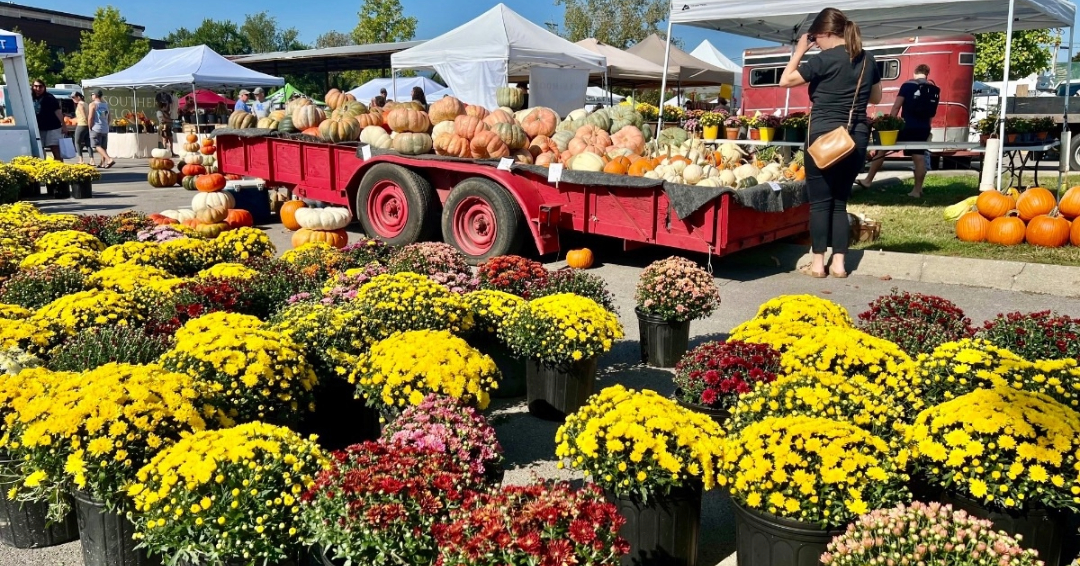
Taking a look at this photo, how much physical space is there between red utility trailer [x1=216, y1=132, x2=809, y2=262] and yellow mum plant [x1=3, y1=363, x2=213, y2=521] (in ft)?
17.7

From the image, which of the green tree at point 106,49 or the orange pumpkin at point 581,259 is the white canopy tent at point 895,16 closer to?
the orange pumpkin at point 581,259

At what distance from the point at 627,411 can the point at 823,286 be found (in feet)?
17.8

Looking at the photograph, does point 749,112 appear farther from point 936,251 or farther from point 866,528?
point 866,528

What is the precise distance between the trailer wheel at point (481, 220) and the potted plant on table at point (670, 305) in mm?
3146

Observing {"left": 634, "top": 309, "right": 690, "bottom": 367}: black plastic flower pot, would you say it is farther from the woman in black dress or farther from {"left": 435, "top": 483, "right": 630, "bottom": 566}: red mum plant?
{"left": 435, "top": 483, "right": 630, "bottom": 566}: red mum plant

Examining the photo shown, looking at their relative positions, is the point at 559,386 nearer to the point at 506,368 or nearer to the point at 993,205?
the point at 506,368

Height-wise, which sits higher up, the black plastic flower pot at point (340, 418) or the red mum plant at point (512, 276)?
the red mum plant at point (512, 276)

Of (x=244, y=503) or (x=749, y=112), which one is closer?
(x=244, y=503)

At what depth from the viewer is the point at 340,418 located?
14.3 feet

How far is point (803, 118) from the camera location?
12484mm

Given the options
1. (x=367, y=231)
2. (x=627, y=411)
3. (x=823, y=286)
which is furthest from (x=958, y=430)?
(x=367, y=231)

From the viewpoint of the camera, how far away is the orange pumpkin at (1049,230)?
8703mm

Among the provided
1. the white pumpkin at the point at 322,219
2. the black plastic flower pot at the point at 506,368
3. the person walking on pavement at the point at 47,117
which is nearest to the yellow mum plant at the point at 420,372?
the black plastic flower pot at the point at 506,368

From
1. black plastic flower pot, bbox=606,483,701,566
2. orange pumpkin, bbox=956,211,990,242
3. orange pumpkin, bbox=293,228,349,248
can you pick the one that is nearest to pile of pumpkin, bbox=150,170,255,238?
orange pumpkin, bbox=293,228,349,248
